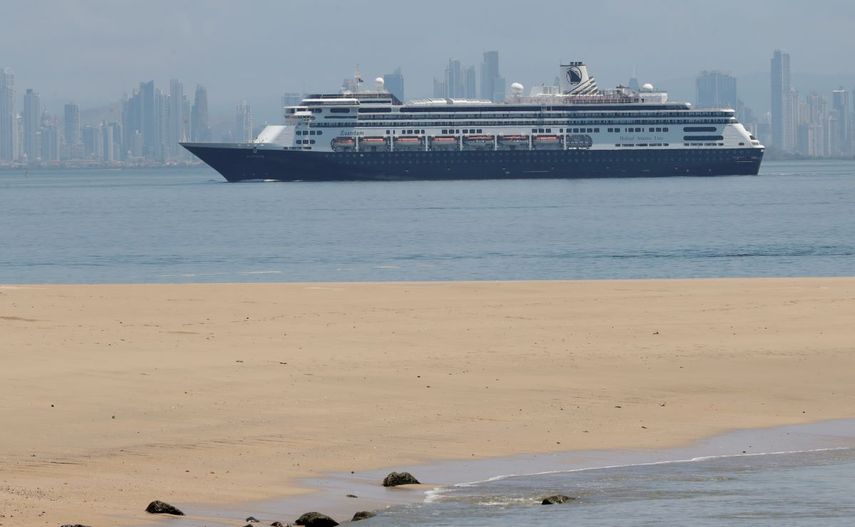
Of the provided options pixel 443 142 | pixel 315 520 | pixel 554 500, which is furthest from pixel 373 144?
pixel 315 520

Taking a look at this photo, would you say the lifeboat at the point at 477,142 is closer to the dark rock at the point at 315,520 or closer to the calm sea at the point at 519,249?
the calm sea at the point at 519,249

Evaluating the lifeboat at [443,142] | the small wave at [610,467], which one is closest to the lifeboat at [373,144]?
the lifeboat at [443,142]

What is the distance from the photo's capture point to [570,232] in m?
65.5

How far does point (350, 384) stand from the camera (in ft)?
54.1

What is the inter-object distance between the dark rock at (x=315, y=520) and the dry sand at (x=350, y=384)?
1082 mm

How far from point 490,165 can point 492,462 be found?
128 m

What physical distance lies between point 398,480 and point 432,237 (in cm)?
5059

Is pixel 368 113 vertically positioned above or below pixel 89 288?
above

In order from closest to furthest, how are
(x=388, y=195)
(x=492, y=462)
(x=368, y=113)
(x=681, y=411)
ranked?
(x=492, y=462)
(x=681, y=411)
(x=388, y=195)
(x=368, y=113)

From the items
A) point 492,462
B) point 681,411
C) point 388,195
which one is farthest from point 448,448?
point 388,195

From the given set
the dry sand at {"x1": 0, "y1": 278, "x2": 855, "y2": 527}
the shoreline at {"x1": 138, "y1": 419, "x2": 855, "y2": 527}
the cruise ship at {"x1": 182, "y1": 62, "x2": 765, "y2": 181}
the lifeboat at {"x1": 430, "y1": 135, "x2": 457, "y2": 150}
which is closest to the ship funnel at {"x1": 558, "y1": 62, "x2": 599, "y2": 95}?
the cruise ship at {"x1": 182, "y1": 62, "x2": 765, "y2": 181}

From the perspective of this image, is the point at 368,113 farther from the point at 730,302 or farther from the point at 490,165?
the point at 730,302

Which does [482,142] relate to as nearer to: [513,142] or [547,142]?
[513,142]

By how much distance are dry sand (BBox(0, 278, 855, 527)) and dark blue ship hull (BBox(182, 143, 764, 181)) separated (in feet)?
368
